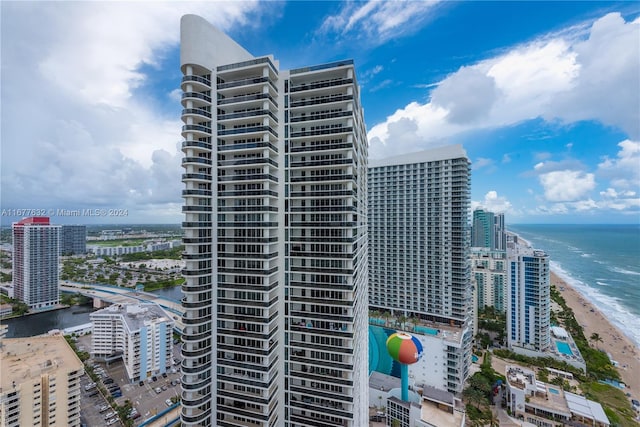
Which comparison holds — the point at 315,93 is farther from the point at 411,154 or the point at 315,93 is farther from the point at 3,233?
the point at 3,233

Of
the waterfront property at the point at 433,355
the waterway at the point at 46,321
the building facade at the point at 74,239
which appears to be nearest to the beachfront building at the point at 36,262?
the waterway at the point at 46,321

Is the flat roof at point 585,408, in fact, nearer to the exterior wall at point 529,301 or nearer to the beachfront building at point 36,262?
the exterior wall at point 529,301

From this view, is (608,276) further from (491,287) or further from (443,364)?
(443,364)

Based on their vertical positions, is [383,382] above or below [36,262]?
below

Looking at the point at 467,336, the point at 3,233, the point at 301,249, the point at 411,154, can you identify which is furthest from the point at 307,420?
the point at 3,233

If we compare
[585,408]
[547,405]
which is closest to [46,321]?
[547,405]

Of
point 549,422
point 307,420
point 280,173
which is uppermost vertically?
point 280,173

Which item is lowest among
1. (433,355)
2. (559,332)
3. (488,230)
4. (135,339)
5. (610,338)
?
(610,338)
